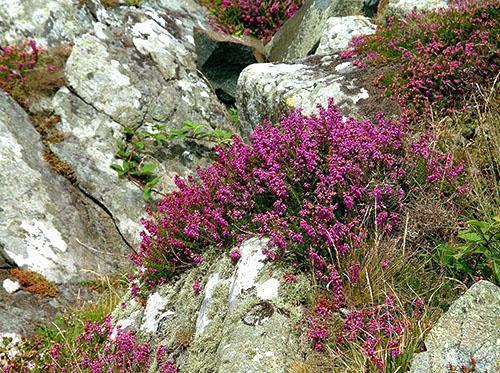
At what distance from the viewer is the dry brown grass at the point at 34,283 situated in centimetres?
700

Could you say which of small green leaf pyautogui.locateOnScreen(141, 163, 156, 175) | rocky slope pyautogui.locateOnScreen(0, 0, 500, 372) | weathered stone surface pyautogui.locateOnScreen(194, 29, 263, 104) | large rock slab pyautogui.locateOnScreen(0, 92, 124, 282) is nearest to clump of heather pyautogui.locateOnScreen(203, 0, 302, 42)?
rocky slope pyautogui.locateOnScreen(0, 0, 500, 372)

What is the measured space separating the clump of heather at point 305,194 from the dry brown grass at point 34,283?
1.56m

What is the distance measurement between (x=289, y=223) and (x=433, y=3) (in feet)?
16.9

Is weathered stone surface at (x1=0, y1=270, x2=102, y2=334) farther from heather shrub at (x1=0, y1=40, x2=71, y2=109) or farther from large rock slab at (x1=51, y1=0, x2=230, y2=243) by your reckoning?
heather shrub at (x1=0, y1=40, x2=71, y2=109)

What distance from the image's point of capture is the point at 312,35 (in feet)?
34.6

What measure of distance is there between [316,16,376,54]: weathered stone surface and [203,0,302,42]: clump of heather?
3.42 m

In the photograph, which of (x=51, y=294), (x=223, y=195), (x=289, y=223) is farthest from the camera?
(x=51, y=294)

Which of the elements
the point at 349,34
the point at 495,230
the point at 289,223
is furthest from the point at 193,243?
the point at 349,34

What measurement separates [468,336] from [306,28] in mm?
8188

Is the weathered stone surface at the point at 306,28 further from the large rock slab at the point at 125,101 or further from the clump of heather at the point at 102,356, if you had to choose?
the clump of heather at the point at 102,356

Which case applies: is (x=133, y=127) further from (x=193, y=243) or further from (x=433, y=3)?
(x=433, y=3)

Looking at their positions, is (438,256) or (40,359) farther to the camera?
(40,359)

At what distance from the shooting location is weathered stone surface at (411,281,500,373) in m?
3.54

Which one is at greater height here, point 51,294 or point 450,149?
point 51,294
